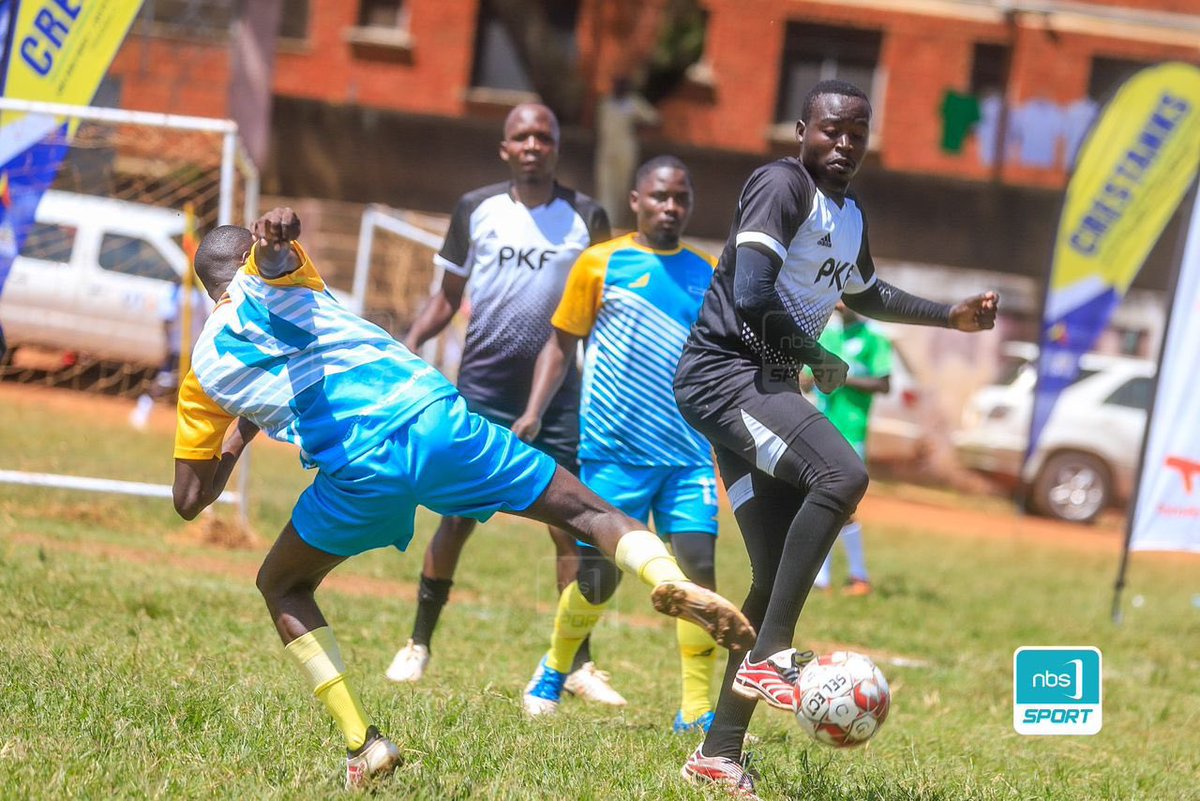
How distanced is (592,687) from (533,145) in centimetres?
235

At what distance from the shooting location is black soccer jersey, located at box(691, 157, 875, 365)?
421cm

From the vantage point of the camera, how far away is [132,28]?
9016mm

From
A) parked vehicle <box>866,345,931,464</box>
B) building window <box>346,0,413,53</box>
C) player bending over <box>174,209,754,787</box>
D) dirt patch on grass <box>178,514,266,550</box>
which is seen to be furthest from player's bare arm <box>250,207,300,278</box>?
building window <box>346,0,413,53</box>

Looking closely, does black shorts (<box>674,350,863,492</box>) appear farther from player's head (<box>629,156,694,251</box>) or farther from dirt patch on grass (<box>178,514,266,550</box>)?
dirt patch on grass (<box>178,514,266,550</box>)

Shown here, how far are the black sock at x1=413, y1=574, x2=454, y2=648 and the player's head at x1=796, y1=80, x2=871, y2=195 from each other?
2.85 metres

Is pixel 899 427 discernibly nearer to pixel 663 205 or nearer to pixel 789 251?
pixel 663 205

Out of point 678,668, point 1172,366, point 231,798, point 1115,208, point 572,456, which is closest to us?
point 231,798

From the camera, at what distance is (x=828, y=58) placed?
79.4 feet

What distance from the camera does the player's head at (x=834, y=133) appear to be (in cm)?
434

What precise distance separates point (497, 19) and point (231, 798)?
71.2ft

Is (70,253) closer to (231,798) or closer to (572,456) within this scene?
(572,456)

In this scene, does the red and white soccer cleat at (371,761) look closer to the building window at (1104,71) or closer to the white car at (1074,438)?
the white car at (1074,438)

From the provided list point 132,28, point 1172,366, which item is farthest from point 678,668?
point 132,28

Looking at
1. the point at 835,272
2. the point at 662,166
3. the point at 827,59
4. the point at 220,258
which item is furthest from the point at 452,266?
the point at 827,59
